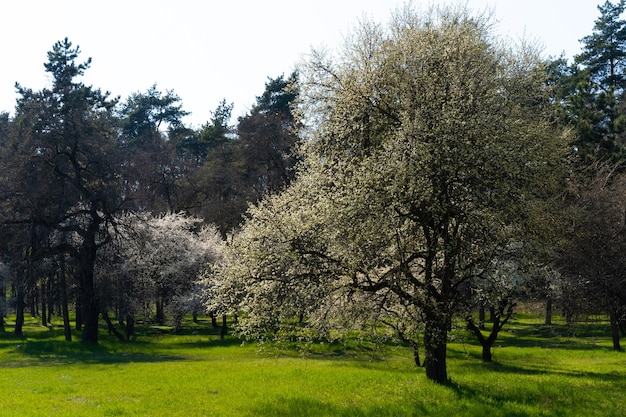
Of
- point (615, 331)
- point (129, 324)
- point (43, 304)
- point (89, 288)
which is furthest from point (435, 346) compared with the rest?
point (43, 304)

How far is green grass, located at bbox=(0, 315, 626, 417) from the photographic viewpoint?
1744 centimetres

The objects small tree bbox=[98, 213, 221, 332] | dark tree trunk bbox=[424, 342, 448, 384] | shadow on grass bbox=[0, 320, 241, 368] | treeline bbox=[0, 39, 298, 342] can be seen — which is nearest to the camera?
dark tree trunk bbox=[424, 342, 448, 384]

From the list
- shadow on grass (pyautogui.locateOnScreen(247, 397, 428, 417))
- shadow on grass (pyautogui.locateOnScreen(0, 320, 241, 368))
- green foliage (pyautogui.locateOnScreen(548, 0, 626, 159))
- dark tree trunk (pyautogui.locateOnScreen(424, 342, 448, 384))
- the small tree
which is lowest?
shadow on grass (pyautogui.locateOnScreen(0, 320, 241, 368))

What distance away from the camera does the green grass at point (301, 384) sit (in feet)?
57.2

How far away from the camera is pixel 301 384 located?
2236 centimetres

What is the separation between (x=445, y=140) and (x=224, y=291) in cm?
921

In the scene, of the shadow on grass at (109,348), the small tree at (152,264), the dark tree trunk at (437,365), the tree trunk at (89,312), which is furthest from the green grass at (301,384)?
the small tree at (152,264)

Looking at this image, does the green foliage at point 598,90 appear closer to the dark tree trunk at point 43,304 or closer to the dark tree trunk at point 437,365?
the dark tree trunk at point 437,365

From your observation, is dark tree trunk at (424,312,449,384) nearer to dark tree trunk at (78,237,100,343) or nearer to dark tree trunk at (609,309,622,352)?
dark tree trunk at (609,309,622,352)

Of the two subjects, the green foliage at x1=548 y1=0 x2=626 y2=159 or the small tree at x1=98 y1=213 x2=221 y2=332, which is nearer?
the small tree at x1=98 y1=213 x2=221 y2=332

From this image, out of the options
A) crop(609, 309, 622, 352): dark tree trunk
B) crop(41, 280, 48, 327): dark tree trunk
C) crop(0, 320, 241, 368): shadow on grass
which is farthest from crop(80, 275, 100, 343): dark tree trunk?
crop(609, 309, 622, 352): dark tree trunk

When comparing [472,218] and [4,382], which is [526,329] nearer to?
[472,218]

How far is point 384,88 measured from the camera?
789 inches

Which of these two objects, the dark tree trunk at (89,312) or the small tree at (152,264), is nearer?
the dark tree trunk at (89,312)
